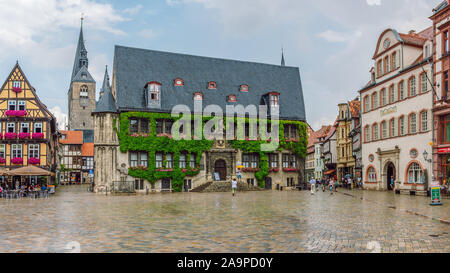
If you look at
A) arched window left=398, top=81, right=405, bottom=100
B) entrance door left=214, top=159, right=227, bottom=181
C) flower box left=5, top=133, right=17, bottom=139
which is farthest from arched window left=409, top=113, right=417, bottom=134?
flower box left=5, top=133, right=17, bottom=139

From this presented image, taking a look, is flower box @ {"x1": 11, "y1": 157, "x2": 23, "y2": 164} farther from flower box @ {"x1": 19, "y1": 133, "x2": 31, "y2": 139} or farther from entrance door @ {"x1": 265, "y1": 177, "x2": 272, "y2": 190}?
entrance door @ {"x1": 265, "y1": 177, "x2": 272, "y2": 190}

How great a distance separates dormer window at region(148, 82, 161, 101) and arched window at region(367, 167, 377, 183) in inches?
913

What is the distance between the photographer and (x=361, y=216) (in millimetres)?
17266

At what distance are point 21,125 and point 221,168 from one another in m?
23.0

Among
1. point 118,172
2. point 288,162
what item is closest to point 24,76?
point 118,172

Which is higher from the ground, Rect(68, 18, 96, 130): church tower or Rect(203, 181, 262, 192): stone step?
Rect(68, 18, 96, 130): church tower

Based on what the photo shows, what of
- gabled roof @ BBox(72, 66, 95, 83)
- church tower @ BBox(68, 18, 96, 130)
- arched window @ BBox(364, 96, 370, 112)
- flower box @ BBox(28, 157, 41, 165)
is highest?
gabled roof @ BBox(72, 66, 95, 83)

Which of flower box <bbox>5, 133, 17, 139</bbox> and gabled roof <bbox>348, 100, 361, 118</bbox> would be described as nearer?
flower box <bbox>5, 133, 17, 139</bbox>

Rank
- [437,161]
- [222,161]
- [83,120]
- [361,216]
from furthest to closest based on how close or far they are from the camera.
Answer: [83,120] → [222,161] → [437,161] → [361,216]

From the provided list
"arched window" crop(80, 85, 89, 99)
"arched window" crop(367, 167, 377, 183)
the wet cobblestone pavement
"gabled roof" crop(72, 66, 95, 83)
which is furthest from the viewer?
"gabled roof" crop(72, 66, 95, 83)

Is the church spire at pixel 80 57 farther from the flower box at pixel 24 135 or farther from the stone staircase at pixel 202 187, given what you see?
the stone staircase at pixel 202 187

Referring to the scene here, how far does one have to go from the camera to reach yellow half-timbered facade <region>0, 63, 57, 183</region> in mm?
48312
